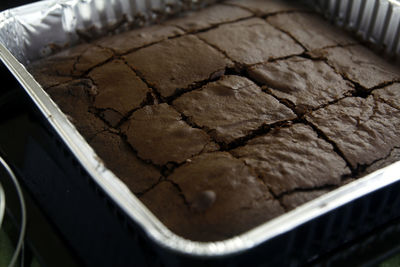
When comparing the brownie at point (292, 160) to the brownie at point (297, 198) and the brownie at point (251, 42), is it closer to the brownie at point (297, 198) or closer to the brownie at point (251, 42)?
the brownie at point (297, 198)

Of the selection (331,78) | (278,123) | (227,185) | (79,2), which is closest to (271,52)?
(331,78)

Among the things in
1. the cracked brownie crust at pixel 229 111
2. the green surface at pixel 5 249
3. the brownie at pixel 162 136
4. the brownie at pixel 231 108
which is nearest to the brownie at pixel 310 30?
the cracked brownie crust at pixel 229 111

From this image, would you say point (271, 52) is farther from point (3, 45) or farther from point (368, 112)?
point (3, 45)

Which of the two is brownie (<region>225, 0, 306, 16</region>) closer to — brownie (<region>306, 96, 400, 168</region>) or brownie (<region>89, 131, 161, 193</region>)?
brownie (<region>306, 96, 400, 168</region>)

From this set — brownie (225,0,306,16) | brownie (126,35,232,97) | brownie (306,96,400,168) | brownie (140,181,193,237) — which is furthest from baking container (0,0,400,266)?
brownie (126,35,232,97)

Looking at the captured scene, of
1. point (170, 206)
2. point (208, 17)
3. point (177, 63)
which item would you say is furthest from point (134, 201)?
point (208, 17)

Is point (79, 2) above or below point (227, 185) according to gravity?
above
